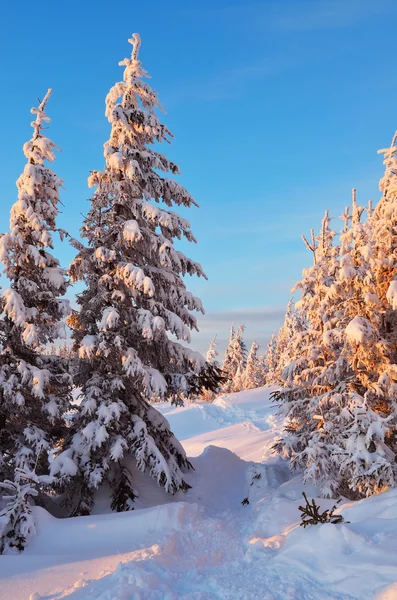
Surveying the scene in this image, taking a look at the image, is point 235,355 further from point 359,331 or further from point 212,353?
point 359,331

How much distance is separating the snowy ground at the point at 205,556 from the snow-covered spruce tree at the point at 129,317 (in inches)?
61.0

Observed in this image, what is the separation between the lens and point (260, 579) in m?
6.43

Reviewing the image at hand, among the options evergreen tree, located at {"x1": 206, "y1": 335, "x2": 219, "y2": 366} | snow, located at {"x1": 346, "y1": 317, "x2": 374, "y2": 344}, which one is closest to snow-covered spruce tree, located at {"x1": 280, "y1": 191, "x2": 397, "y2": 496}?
snow, located at {"x1": 346, "y1": 317, "x2": 374, "y2": 344}

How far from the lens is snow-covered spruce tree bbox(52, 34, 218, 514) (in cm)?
1109

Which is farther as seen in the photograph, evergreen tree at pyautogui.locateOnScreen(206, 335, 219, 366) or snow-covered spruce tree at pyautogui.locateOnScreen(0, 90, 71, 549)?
evergreen tree at pyautogui.locateOnScreen(206, 335, 219, 366)

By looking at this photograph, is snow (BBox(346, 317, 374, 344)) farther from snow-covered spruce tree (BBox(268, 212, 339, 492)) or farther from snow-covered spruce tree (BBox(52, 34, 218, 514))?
snow-covered spruce tree (BBox(52, 34, 218, 514))

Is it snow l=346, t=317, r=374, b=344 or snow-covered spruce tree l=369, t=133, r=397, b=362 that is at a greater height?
snow-covered spruce tree l=369, t=133, r=397, b=362

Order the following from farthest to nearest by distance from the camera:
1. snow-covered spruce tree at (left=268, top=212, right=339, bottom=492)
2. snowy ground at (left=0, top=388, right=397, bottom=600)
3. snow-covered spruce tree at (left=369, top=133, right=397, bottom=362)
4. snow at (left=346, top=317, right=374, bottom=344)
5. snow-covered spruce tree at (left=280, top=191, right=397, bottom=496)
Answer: snow-covered spruce tree at (left=268, top=212, right=339, bottom=492), snow-covered spruce tree at (left=369, top=133, right=397, bottom=362), snow at (left=346, top=317, right=374, bottom=344), snow-covered spruce tree at (left=280, top=191, right=397, bottom=496), snowy ground at (left=0, top=388, right=397, bottom=600)

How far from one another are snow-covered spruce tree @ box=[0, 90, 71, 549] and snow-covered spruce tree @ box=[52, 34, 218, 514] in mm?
761

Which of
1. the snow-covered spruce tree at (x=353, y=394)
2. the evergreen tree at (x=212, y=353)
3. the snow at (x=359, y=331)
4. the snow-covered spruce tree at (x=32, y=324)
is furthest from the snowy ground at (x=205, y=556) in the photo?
the evergreen tree at (x=212, y=353)

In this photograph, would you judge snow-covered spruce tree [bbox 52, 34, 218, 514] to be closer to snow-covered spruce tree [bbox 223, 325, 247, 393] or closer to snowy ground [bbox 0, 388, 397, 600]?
snowy ground [bbox 0, 388, 397, 600]

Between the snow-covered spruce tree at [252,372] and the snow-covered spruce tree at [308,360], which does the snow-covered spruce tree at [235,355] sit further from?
the snow-covered spruce tree at [308,360]

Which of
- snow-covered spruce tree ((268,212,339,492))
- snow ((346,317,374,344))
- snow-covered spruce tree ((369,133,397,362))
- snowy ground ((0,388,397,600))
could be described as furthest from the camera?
snow-covered spruce tree ((268,212,339,492))

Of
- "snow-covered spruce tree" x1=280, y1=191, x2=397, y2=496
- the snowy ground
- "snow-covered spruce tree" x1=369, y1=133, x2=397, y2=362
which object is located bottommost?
the snowy ground
